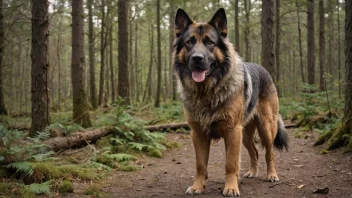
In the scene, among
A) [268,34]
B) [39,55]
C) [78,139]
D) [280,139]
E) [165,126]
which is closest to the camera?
[280,139]

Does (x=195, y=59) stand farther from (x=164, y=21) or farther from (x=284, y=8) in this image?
(x=164, y=21)

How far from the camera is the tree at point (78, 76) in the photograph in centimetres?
949

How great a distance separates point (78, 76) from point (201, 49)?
6371 millimetres

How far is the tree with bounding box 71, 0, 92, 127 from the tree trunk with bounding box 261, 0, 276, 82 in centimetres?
594

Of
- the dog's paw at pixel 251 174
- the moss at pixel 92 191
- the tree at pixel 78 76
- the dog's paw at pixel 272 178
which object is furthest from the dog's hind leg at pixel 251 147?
the tree at pixel 78 76

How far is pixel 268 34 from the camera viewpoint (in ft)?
34.0

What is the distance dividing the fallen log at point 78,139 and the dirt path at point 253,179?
132 cm

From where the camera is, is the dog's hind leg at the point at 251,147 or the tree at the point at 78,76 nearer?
the dog's hind leg at the point at 251,147

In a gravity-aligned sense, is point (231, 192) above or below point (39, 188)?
below

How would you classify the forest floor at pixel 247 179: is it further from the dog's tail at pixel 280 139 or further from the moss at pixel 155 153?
the dog's tail at pixel 280 139

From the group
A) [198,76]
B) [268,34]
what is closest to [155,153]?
[198,76]

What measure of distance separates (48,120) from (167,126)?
471cm

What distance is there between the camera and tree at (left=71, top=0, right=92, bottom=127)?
949 centimetres

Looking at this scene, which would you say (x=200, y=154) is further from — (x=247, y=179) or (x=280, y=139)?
(x=280, y=139)
